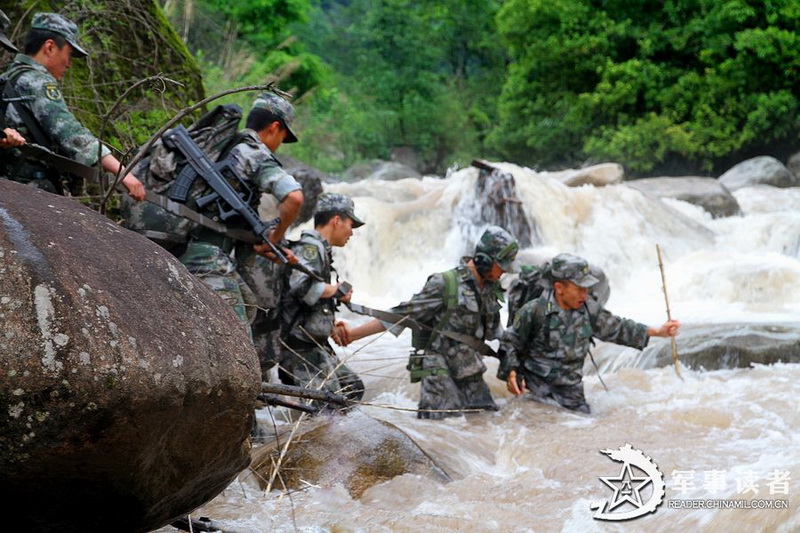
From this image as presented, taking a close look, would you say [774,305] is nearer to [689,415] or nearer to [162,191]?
[689,415]

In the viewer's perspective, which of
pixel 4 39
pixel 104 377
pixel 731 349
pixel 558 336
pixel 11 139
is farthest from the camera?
pixel 731 349

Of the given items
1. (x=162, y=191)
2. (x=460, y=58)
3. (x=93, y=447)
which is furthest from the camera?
(x=460, y=58)

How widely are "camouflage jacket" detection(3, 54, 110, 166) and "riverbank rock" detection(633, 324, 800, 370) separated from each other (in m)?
5.35

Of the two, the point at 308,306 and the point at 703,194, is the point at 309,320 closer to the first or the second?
the point at 308,306

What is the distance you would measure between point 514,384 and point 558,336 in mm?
480

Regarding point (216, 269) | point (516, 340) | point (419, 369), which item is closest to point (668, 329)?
point (516, 340)

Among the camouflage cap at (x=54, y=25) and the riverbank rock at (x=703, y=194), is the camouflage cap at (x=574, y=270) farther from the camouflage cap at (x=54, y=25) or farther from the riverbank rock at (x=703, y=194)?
the riverbank rock at (x=703, y=194)

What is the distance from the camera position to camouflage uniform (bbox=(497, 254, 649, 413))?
6.40m

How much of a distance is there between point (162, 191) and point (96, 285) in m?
2.52

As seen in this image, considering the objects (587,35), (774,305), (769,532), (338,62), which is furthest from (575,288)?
(338,62)

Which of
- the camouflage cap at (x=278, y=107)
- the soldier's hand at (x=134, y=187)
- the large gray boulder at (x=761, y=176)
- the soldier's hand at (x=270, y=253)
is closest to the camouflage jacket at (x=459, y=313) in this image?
the soldier's hand at (x=270, y=253)

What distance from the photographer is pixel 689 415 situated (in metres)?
6.24

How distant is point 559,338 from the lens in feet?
20.9

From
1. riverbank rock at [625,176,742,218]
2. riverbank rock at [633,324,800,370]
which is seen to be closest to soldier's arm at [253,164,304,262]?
riverbank rock at [633,324,800,370]
